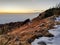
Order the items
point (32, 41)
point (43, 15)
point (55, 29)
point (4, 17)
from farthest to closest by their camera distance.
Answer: point (4, 17)
point (43, 15)
point (55, 29)
point (32, 41)

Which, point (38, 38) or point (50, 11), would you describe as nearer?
point (38, 38)

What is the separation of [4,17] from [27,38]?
10.6 feet

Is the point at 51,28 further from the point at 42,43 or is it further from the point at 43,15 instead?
the point at 43,15

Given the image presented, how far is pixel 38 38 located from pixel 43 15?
224 cm

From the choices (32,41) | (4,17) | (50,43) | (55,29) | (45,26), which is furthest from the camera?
(4,17)

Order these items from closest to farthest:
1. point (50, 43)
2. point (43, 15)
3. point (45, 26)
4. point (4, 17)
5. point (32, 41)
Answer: point (50, 43)
point (32, 41)
point (45, 26)
point (43, 15)
point (4, 17)


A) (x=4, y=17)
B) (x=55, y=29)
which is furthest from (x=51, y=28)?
(x=4, y=17)

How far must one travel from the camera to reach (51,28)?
2961 mm

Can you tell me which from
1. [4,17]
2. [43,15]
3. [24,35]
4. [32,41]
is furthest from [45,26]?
[4,17]

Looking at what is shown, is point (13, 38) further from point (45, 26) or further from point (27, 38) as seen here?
point (45, 26)

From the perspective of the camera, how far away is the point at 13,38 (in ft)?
9.43

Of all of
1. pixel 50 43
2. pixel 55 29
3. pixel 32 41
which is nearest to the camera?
pixel 50 43

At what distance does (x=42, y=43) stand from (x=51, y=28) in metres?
0.61

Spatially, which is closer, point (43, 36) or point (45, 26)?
point (43, 36)
